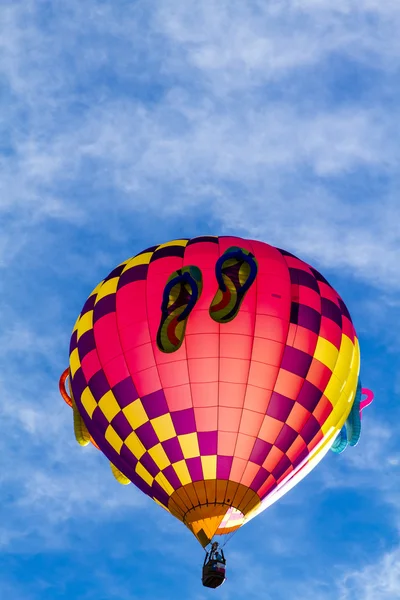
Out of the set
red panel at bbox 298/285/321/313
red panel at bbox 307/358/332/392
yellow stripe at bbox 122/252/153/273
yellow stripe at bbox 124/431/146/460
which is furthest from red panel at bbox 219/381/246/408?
yellow stripe at bbox 122/252/153/273

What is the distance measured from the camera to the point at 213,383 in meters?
23.0

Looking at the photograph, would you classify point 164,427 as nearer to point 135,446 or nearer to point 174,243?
point 135,446

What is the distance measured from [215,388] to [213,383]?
11 cm

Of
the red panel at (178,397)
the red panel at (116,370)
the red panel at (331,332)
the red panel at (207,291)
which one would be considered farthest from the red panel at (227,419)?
the red panel at (331,332)

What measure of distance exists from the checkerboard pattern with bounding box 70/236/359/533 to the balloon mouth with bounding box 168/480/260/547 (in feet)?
0.09

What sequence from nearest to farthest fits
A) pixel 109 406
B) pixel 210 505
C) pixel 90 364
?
pixel 210 505 < pixel 109 406 < pixel 90 364

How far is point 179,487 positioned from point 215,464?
84cm

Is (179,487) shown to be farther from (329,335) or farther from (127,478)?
(329,335)

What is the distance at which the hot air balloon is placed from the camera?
895 inches

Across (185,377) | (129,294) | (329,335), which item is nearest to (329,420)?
(329,335)

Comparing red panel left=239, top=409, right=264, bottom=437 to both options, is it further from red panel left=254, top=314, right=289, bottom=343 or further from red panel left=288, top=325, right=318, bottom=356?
red panel left=288, top=325, right=318, bottom=356

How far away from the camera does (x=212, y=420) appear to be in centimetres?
2280

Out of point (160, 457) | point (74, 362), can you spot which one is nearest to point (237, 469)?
point (160, 457)

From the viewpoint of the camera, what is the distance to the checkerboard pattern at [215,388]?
2277 cm
